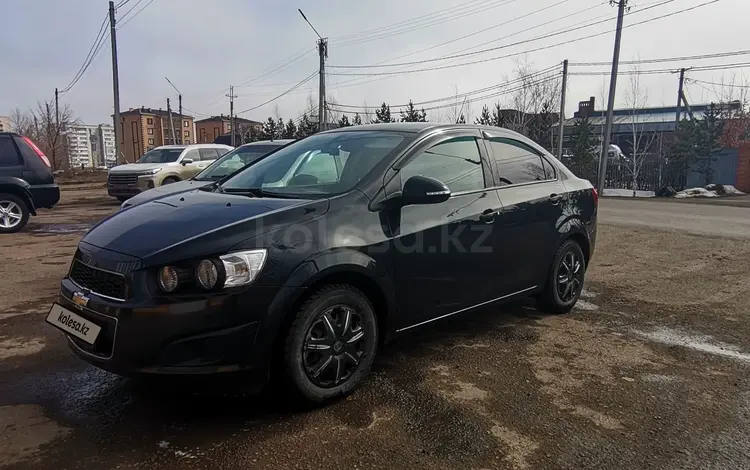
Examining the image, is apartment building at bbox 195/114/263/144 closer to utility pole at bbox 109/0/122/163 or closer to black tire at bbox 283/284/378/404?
utility pole at bbox 109/0/122/163

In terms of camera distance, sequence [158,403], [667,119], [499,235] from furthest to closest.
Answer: [667,119]
[499,235]
[158,403]

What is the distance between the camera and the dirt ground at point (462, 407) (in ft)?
8.49

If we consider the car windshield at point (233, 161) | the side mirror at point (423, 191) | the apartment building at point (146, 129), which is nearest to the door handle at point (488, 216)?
the side mirror at point (423, 191)

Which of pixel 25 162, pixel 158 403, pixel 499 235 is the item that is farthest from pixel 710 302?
pixel 25 162

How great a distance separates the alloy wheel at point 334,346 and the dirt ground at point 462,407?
0.20 meters

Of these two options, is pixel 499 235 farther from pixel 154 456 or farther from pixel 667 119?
pixel 667 119

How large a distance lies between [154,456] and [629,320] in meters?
4.05

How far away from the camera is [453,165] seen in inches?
154

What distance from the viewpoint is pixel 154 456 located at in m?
2.55

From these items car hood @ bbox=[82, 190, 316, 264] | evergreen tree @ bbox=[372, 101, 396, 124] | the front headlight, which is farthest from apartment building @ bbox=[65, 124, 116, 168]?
the front headlight

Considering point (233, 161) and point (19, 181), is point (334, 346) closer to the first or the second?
point (233, 161)

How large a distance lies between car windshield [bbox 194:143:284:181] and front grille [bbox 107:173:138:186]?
5.46 m

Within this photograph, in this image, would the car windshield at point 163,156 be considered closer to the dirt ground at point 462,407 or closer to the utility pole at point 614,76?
the dirt ground at point 462,407

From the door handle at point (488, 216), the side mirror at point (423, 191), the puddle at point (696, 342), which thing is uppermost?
the side mirror at point (423, 191)
